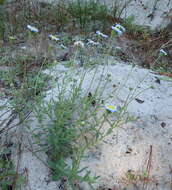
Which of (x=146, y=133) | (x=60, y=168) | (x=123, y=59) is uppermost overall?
(x=60, y=168)

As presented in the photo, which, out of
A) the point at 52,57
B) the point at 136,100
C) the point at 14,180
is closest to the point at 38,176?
the point at 14,180

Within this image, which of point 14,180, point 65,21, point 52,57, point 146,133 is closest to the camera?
point 14,180

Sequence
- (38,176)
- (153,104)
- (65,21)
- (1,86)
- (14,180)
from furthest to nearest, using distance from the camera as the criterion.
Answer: (65,21), (1,86), (153,104), (38,176), (14,180)

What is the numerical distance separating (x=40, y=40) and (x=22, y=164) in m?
2.48

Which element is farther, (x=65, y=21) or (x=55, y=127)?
(x=65, y=21)

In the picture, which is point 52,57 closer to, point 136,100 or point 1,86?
point 1,86

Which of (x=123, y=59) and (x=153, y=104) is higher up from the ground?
(x=153, y=104)

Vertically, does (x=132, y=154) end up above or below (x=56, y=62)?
below

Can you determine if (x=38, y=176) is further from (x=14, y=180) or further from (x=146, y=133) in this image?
(x=146, y=133)

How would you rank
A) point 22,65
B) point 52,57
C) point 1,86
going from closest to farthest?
point 1,86 → point 22,65 → point 52,57

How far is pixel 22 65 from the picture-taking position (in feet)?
10.2

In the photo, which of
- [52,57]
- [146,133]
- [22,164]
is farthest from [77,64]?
[22,164]

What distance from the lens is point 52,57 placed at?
3.42 m

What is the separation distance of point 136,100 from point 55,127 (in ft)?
3.38
